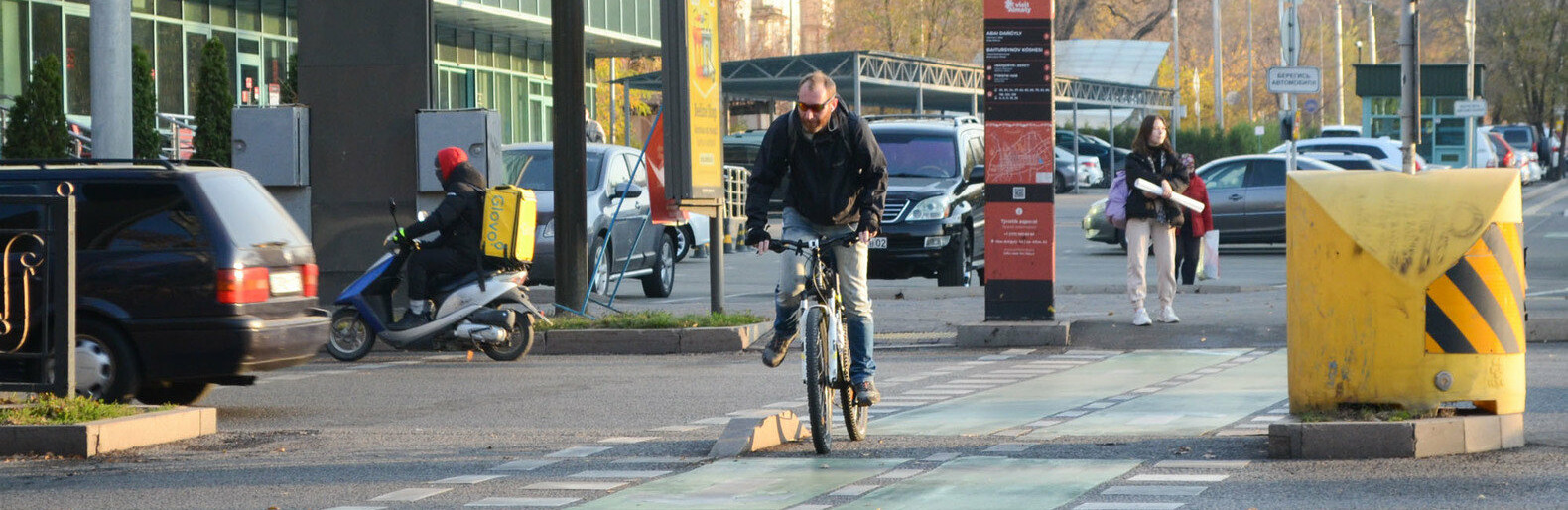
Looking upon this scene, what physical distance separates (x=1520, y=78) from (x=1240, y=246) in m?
46.3

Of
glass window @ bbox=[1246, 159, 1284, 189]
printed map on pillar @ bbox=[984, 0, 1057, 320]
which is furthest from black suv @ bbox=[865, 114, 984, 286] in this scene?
glass window @ bbox=[1246, 159, 1284, 189]

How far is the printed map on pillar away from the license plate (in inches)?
201

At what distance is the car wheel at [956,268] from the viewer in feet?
64.8

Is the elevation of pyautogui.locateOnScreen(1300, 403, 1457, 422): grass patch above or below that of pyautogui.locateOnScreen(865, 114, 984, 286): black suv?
below

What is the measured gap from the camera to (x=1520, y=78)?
71875 millimetres

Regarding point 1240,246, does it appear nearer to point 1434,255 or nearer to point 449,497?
point 1434,255

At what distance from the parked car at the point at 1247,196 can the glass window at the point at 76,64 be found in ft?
58.4

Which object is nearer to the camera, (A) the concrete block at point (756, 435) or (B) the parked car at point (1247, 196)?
(A) the concrete block at point (756, 435)

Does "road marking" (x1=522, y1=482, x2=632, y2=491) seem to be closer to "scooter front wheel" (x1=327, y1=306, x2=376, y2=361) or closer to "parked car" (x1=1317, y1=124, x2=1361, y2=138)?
"scooter front wheel" (x1=327, y1=306, x2=376, y2=361)

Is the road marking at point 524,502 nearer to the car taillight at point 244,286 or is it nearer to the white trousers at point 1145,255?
the car taillight at point 244,286

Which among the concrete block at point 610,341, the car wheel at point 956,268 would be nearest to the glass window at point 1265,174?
the car wheel at point 956,268

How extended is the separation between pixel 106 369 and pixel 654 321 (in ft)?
16.3

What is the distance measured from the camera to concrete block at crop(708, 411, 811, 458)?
8.16m

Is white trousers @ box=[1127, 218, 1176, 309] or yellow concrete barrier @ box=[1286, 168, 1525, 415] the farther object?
white trousers @ box=[1127, 218, 1176, 309]
